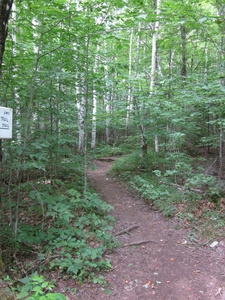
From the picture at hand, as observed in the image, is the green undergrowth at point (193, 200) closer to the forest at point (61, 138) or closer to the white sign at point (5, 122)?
the forest at point (61, 138)

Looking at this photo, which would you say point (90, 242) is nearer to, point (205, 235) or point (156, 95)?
point (205, 235)

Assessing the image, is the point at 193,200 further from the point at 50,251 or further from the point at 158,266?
the point at 50,251

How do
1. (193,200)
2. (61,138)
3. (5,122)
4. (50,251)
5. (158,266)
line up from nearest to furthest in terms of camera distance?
1. (5,122)
2. (50,251)
3. (158,266)
4. (61,138)
5. (193,200)

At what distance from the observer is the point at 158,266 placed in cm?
382

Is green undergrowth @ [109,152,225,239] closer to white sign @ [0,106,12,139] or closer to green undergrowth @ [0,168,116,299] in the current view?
green undergrowth @ [0,168,116,299]

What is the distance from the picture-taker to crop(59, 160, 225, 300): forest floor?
3.08 metres

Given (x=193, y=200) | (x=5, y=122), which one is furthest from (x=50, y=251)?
(x=193, y=200)

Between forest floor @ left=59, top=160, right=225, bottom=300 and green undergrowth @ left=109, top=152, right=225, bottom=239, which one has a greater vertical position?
Result: green undergrowth @ left=109, top=152, right=225, bottom=239

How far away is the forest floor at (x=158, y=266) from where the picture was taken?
3.08 metres

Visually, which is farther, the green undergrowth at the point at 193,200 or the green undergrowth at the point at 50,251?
the green undergrowth at the point at 193,200

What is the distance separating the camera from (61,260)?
10.7 ft

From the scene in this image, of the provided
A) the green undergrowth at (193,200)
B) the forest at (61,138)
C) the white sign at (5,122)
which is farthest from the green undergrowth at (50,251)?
the green undergrowth at (193,200)

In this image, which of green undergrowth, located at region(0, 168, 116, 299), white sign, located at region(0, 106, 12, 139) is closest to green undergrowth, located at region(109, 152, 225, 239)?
green undergrowth, located at region(0, 168, 116, 299)

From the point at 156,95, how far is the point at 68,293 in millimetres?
6845
